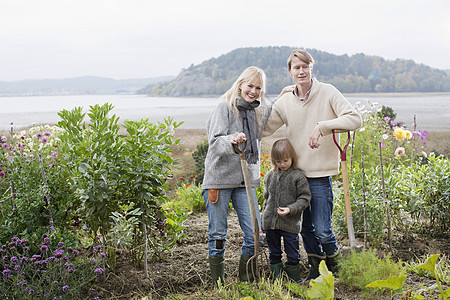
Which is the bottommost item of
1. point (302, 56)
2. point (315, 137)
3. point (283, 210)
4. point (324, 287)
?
point (324, 287)

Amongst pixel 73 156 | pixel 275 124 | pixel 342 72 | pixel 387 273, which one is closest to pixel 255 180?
pixel 275 124

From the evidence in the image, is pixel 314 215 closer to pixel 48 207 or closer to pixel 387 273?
pixel 387 273

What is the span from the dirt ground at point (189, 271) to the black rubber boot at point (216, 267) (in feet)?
0.40

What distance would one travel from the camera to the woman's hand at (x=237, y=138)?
2.98m

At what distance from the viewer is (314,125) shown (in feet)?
11.2

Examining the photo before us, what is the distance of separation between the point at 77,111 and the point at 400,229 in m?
3.57

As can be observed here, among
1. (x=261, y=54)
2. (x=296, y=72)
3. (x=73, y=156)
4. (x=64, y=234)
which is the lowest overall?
(x=64, y=234)

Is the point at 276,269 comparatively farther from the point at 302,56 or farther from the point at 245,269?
the point at 302,56

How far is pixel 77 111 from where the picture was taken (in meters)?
3.38

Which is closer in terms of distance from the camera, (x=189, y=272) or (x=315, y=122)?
(x=315, y=122)

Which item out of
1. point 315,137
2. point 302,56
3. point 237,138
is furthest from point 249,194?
point 302,56

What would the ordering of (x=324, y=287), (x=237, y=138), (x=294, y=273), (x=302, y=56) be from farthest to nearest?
1. (x=294, y=273)
2. (x=302, y=56)
3. (x=237, y=138)
4. (x=324, y=287)

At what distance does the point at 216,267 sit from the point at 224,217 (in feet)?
1.39

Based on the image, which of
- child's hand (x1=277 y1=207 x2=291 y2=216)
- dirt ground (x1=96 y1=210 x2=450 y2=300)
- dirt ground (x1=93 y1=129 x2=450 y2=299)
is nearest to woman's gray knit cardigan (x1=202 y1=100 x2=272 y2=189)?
dirt ground (x1=93 y1=129 x2=450 y2=299)
